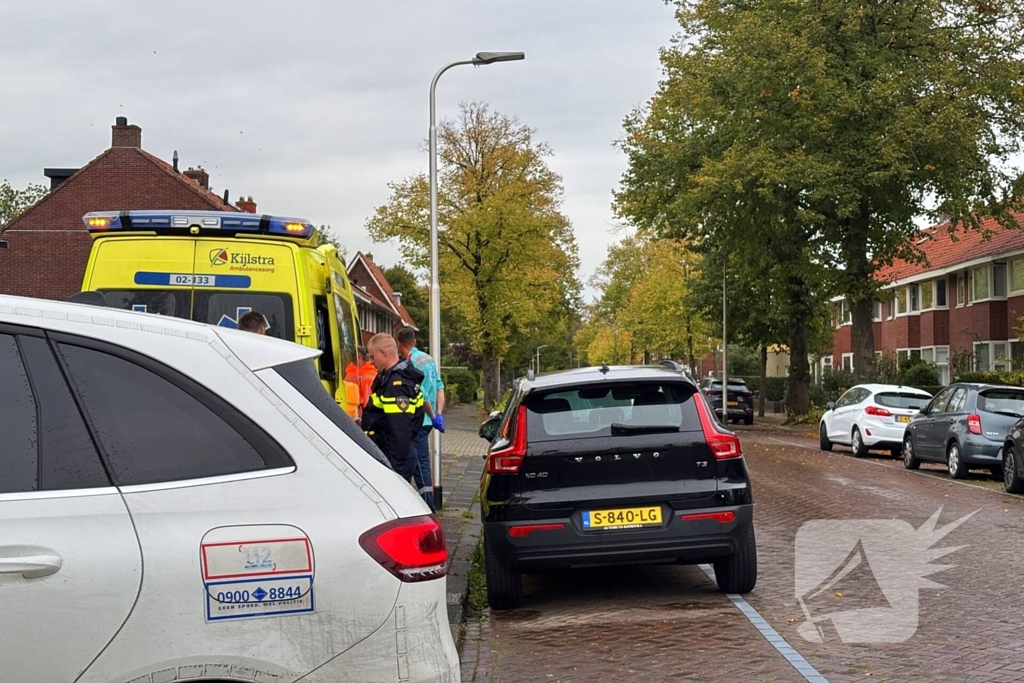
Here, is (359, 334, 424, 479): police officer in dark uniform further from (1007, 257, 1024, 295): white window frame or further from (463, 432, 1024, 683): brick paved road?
(1007, 257, 1024, 295): white window frame

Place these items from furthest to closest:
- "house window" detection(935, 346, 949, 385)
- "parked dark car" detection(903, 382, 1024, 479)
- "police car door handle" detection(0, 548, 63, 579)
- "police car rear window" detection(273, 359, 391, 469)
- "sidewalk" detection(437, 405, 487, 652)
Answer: "house window" detection(935, 346, 949, 385) < "parked dark car" detection(903, 382, 1024, 479) < "sidewalk" detection(437, 405, 487, 652) < "police car rear window" detection(273, 359, 391, 469) < "police car door handle" detection(0, 548, 63, 579)

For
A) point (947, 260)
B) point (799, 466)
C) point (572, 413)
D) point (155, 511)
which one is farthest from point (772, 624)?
point (947, 260)

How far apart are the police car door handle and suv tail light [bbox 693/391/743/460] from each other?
219 inches

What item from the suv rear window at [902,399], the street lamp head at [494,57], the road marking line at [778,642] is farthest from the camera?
the suv rear window at [902,399]

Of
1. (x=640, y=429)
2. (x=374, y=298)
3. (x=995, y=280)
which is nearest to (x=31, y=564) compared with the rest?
(x=640, y=429)

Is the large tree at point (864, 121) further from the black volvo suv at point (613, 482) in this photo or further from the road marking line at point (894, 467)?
the black volvo suv at point (613, 482)

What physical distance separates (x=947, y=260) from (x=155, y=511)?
4866 cm

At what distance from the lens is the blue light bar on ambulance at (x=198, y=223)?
9.77 m

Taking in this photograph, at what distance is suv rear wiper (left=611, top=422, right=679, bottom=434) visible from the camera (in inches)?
319

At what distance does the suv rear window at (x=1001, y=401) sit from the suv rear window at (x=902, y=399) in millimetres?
5721

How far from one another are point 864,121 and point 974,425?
17.3 meters

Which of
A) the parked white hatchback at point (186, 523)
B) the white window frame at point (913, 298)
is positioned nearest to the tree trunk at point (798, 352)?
the white window frame at point (913, 298)

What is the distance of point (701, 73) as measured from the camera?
37.3 m

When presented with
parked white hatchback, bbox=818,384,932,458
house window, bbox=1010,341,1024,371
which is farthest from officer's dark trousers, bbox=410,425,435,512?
house window, bbox=1010,341,1024,371
